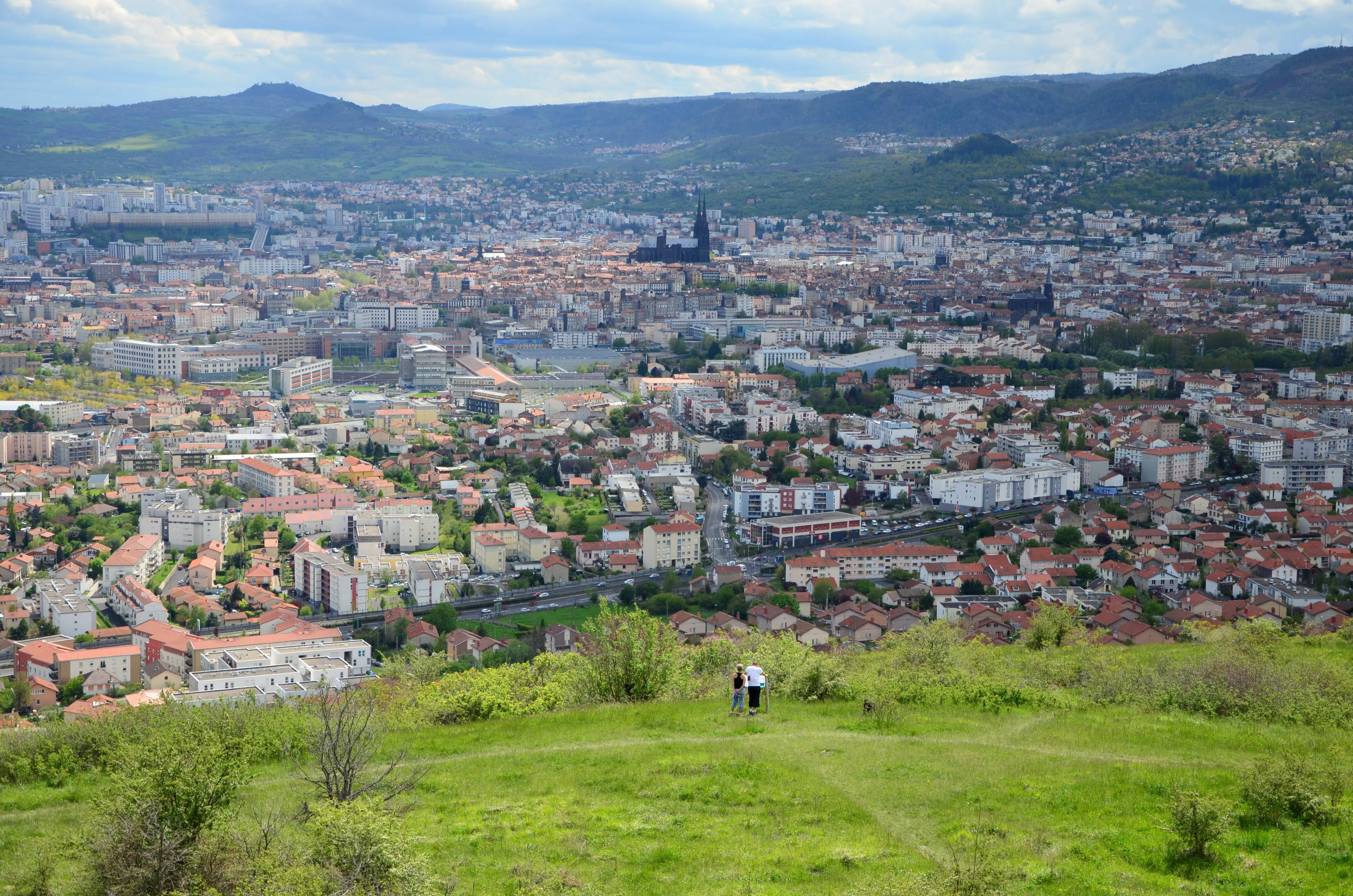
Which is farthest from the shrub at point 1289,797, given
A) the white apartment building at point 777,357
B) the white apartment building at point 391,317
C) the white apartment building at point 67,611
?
the white apartment building at point 391,317

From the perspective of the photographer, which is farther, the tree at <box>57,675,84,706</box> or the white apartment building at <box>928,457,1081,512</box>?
the white apartment building at <box>928,457,1081,512</box>

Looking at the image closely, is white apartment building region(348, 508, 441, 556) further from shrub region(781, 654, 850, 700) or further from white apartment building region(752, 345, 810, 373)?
white apartment building region(752, 345, 810, 373)

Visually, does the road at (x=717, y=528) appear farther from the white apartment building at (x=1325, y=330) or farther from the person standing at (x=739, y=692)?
the white apartment building at (x=1325, y=330)

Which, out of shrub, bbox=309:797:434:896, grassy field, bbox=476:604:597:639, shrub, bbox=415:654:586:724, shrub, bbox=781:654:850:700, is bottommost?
grassy field, bbox=476:604:597:639

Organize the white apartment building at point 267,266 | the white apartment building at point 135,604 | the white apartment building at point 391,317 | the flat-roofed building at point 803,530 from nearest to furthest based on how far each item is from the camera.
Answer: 1. the white apartment building at point 135,604
2. the flat-roofed building at point 803,530
3. the white apartment building at point 391,317
4. the white apartment building at point 267,266

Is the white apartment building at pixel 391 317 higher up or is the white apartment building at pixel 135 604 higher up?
the white apartment building at pixel 391 317

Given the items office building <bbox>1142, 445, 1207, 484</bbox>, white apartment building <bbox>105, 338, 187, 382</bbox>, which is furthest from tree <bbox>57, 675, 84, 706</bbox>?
white apartment building <bbox>105, 338, 187, 382</bbox>

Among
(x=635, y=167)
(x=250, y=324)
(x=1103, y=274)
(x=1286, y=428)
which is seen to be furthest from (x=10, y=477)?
(x=635, y=167)
